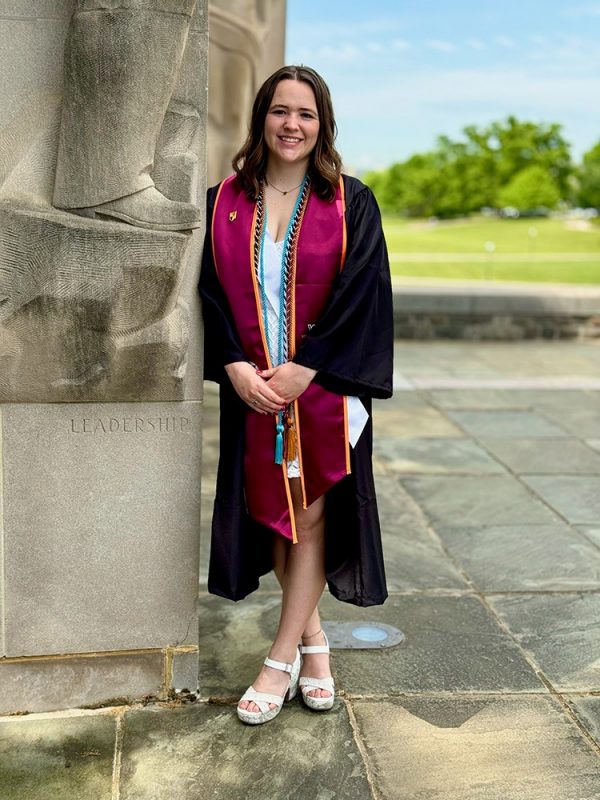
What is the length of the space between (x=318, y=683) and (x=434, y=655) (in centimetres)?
54

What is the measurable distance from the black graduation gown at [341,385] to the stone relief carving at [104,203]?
180mm

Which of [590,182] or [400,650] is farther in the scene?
[590,182]

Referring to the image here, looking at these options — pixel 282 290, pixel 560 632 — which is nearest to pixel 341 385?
pixel 282 290

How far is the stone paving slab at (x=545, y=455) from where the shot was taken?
19.0 feet

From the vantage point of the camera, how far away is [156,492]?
2779 millimetres

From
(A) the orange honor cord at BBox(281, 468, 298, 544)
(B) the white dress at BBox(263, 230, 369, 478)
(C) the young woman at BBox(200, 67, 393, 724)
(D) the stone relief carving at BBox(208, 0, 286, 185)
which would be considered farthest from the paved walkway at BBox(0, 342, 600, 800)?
(D) the stone relief carving at BBox(208, 0, 286, 185)

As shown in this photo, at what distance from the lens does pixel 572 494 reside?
528 cm

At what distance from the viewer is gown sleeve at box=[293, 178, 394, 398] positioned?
102 inches

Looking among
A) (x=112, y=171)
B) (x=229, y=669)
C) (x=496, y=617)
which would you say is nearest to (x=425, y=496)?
(x=496, y=617)

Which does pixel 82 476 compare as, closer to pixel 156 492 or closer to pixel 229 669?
pixel 156 492

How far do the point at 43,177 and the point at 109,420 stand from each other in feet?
2.23

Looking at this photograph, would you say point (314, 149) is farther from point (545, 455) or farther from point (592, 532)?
point (545, 455)

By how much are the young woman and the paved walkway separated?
0.21 meters

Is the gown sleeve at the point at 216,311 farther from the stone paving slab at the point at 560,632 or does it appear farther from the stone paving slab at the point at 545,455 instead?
the stone paving slab at the point at 545,455
